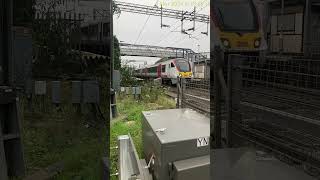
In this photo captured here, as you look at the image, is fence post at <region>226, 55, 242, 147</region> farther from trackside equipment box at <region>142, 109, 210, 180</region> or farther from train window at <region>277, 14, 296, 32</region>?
trackside equipment box at <region>142, 109, 210, 180</region>

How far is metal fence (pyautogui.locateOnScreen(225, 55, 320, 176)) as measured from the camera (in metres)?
0.65

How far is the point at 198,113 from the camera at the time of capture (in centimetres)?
244

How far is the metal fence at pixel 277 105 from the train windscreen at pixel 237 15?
0.07 m

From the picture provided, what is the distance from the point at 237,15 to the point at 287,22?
111 mm

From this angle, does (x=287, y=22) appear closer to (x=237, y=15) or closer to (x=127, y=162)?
(x=237, y=15)

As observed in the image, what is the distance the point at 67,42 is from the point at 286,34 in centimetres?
68

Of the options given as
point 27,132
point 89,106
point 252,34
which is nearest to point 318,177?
point 252,34

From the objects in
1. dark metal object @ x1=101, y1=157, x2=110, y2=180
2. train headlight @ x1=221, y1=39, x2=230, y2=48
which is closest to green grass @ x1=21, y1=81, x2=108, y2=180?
dark metal object @ x1=101, y1=157, x2=110, y2=180

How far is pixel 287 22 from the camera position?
2.21 feet

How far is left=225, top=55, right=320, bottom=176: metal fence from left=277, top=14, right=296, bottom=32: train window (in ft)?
0.21

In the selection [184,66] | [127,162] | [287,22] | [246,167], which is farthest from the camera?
[184,66]

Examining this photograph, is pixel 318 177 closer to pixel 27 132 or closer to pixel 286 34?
pixel 286 34

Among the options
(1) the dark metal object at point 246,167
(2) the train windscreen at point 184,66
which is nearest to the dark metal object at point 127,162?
(1) the dark metal object at point 246,167

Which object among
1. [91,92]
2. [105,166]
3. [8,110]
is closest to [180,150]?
[105,166]
